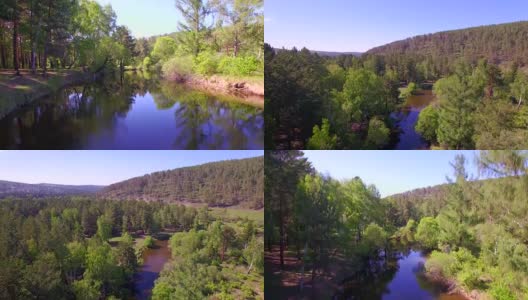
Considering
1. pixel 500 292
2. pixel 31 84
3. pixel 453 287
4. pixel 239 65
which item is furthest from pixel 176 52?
pixel 500 292

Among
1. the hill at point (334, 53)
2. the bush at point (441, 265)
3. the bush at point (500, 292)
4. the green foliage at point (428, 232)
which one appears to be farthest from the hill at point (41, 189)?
the bush at point (500, 292)

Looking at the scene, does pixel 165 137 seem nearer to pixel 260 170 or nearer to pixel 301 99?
pixel 260 170

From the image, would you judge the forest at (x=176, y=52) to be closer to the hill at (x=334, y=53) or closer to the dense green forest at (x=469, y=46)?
the hill at (x=334, y=53)

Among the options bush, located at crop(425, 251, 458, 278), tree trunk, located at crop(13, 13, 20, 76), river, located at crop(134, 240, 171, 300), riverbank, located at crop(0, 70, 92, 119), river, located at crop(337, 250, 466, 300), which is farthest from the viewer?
tree trunk, located at crop(13, 13, 20, 76)

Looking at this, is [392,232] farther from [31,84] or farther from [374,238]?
[31,84]

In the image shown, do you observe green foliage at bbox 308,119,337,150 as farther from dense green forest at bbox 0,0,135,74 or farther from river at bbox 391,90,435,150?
dense green forest at bbox 0,0,135,74

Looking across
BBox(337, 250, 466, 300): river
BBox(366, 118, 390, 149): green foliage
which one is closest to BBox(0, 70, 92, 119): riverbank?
BBox(366, 118, 390, 149): green foliage
